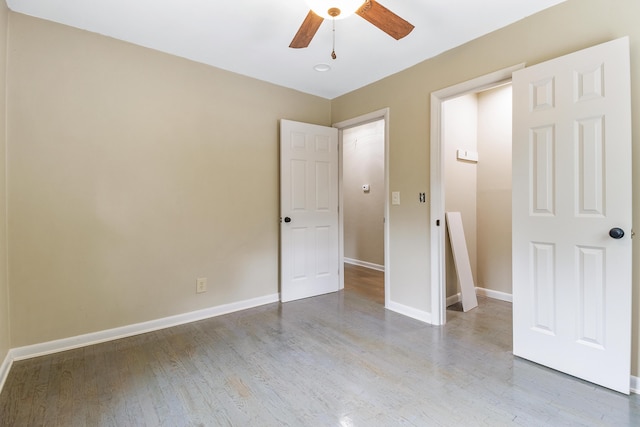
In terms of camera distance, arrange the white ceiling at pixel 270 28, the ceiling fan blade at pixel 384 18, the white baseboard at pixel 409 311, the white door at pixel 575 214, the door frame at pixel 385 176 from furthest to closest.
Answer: the door frame at pixel 385 176 → the white baseboard at pixel 409 311 → the white ceiling at pixel 270 28 → the white door at pixel 575 214 → the ceiling fan blade at pixel 384 18

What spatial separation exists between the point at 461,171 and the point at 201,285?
3.04m

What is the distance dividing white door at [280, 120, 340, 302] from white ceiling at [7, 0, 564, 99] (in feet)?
2.55

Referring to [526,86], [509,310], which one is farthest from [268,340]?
[526,86]

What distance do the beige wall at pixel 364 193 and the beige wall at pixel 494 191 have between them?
159cm

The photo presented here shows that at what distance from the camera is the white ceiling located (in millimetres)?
2131

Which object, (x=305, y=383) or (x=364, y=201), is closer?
(x=305, y=383)

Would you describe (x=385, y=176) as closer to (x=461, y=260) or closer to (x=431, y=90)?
(x=431, y=90)

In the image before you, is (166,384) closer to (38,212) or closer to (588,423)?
(38,212)

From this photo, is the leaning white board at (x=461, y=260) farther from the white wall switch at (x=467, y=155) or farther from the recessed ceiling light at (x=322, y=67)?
the recessed ceiling light at (x=322, y=67)

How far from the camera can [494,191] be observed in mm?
3619

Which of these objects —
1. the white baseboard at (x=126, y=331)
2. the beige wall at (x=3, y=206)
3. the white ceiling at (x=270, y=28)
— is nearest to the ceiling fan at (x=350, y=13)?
the white ceiling at (x=270, y=28)

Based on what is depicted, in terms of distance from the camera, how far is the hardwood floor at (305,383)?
1.64m

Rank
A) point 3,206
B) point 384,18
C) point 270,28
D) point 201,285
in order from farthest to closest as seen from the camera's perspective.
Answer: point 201,285 → point 270,28 → point 3,206 → point 384,18

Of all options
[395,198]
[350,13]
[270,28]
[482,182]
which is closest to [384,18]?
[350,13]
